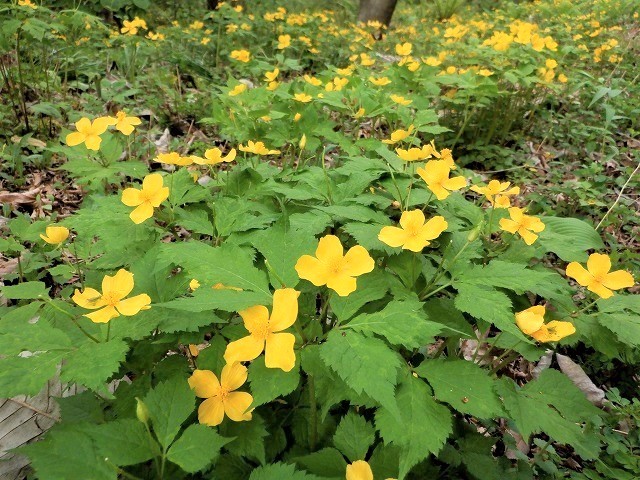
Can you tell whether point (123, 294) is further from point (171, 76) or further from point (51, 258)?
point (171, 76)

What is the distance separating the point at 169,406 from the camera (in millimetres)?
1058

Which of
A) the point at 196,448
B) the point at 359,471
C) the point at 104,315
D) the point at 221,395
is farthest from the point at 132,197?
the point at 359,471

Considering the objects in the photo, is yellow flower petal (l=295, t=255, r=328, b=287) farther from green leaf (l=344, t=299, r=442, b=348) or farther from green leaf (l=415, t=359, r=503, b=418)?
green leaf (l=415, t=359, r=503, b=418)

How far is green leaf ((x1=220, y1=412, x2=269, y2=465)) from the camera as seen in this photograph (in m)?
1.11

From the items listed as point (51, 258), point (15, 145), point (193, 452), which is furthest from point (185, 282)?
point (15, 145)

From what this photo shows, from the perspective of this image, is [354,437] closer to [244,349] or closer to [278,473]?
[278,473]

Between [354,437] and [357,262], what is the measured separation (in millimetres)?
482

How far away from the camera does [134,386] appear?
1.18 m

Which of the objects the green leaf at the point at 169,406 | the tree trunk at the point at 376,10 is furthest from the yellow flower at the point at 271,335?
the tree trunk at the point at 376,10

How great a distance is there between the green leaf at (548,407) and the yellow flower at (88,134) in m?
1.71

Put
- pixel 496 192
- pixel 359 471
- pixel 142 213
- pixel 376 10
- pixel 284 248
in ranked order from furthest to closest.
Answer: pixel 376 10, pixel 496 192, pixel 142 213, pixel 284 248, pixel 359 471

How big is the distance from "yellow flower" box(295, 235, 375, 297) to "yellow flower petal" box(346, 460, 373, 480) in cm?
42

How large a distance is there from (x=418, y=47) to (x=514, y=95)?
11.4 ft

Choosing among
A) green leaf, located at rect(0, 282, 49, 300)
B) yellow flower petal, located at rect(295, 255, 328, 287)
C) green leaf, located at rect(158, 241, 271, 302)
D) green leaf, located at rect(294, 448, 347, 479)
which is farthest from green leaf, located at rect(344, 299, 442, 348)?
green leaf, located at rect(0, 282, 49, 300)
